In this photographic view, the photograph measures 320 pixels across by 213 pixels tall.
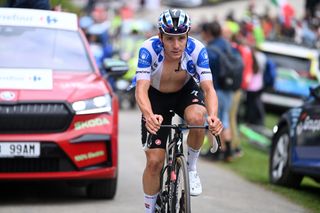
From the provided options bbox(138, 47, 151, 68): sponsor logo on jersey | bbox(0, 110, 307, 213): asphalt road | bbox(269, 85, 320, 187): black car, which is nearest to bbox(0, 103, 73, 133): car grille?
bbox(0, 110, 307, 213): asphalt road

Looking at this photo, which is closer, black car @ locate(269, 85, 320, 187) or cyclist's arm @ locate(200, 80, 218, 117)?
cyclist's arm @ locate(200, 80, 218, 117)

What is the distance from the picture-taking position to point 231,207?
30.3 ft

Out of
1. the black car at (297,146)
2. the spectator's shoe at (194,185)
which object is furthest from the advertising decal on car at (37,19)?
the spectator's shoe at (194,185)

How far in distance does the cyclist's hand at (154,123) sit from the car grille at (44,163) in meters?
2.31

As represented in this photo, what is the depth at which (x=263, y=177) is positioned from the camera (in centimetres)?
1216

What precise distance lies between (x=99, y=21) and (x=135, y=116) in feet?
17.4

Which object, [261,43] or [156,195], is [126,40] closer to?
[261,43]

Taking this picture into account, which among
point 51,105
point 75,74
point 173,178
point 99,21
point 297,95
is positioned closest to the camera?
point 173,178

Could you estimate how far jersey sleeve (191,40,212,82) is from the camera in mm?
7203

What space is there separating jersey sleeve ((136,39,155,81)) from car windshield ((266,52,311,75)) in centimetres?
1404

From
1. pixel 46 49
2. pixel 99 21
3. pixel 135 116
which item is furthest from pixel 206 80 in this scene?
pixel 99 21

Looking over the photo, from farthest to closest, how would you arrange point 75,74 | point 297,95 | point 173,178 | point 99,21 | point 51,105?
1. point 99,21
2. point 297,95
3. point 75,74
4. point 51,105
5. point 173,178

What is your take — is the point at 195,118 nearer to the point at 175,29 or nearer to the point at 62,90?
the point at 175,29

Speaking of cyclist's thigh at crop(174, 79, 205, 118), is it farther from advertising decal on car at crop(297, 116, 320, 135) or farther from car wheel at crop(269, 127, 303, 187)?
car wheel at crop(269, 127, 303, 187)
